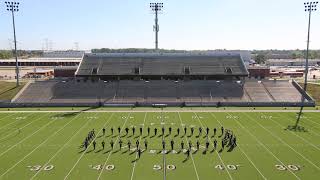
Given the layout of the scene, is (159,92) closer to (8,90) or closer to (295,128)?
(8,90)

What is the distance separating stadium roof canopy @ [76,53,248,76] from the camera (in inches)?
1969

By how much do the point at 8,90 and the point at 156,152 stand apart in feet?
104

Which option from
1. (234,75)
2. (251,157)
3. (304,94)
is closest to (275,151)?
(251,157)

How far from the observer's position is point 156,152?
2125 cm

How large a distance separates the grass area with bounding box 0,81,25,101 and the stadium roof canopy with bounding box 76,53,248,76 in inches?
341

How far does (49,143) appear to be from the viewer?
2364 centimetres

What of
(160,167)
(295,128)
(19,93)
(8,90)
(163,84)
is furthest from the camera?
(163,84)

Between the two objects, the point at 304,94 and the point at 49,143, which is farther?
the point at 304,94

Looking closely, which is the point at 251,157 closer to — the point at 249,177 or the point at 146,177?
the point at 249,177

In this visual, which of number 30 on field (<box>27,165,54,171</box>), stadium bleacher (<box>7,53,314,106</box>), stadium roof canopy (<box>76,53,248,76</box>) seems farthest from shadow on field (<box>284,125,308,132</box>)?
stadium roof canopy (<box>76,53,248,76</box>)

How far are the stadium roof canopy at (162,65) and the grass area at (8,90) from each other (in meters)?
8.67

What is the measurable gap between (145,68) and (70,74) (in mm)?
12739

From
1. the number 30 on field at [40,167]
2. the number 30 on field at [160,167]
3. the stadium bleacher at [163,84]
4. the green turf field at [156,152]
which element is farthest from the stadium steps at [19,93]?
the number 30 on field at [160,167]

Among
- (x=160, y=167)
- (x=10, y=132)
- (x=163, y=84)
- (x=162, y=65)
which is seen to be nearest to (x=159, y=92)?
(x=163, y=84)
